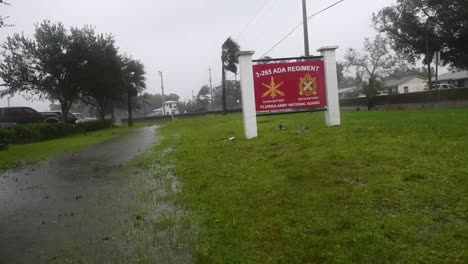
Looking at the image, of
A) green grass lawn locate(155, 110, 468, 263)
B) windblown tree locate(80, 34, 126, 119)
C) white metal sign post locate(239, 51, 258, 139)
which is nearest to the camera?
green grass lawn locate(155, 110, 468, 263)

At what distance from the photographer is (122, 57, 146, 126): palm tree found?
4819 centimetres

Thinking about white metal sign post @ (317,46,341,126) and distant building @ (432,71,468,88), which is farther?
distant building @ (432,71,468,88)

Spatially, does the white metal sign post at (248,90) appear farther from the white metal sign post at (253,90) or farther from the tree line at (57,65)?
the tree line at (57,65)

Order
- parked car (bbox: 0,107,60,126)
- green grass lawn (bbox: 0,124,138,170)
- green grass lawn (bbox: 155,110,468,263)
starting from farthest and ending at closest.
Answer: parked car (bbox: 0,107,60,126) < green grass lawn (bbox: 0,124,138,170) < green grass lawn (bbox: 155,110,468,263)

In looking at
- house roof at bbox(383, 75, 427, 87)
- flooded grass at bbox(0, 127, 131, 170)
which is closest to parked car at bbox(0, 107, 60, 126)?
flooded grass at bbox(0, 127, 131, 170)

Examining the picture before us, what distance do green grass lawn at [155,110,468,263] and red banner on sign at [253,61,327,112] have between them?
3714 millimetres

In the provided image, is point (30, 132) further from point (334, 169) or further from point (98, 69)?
point (334, 169)

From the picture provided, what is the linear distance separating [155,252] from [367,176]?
9.94 feet

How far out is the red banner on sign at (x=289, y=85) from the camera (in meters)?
12.1

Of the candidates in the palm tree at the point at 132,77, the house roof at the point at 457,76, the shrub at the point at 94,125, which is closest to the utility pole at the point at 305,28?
the shrub at the point at 94,125

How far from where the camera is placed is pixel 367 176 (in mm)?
5793

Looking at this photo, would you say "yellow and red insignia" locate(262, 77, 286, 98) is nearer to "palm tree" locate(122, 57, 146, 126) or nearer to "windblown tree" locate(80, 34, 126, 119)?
"windblown tree" locate(80, 34, 126, 119)

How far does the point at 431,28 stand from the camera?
37188mm

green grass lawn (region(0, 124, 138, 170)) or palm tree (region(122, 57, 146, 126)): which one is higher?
palm tree (region(122, 57, 146, 126))
